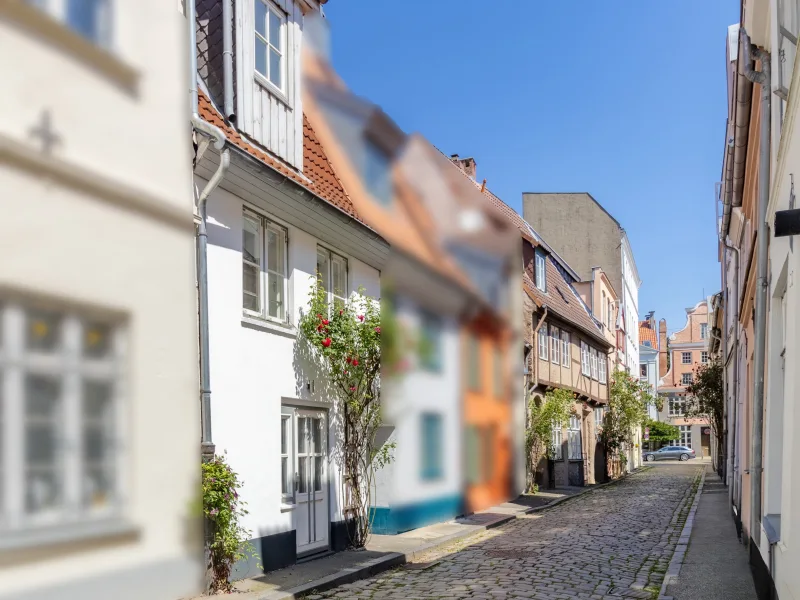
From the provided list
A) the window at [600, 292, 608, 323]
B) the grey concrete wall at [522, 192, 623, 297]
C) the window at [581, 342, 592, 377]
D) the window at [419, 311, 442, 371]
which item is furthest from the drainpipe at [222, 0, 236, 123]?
the grey concrete wall at [522, 192, 623, 297]

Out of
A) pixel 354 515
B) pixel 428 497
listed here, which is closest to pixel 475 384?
pixel 428 497

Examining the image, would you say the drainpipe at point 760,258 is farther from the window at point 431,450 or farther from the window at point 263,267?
the window at point 431,450

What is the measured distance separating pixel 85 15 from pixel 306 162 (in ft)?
19.5

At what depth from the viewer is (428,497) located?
1.05m

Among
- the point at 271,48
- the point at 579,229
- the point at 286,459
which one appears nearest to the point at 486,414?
the point at 271,48

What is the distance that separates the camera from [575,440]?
19.0 metres

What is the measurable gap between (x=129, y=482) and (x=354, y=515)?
808 centimetres

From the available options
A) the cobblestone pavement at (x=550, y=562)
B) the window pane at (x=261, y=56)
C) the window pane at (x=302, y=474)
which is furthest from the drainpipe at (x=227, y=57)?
the window pane at (x=302, y=474)

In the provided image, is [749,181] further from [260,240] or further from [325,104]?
[325,104]

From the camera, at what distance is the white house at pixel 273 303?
4992 millimetres

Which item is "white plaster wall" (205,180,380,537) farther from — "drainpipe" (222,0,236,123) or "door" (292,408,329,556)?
"drainpipe" (222,0,236,123)

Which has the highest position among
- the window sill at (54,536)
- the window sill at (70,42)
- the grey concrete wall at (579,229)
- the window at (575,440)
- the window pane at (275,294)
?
the grey concrete wall at (579,229)

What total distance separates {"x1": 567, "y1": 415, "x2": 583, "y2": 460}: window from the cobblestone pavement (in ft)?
18.2

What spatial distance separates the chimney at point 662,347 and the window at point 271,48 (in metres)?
50.9
